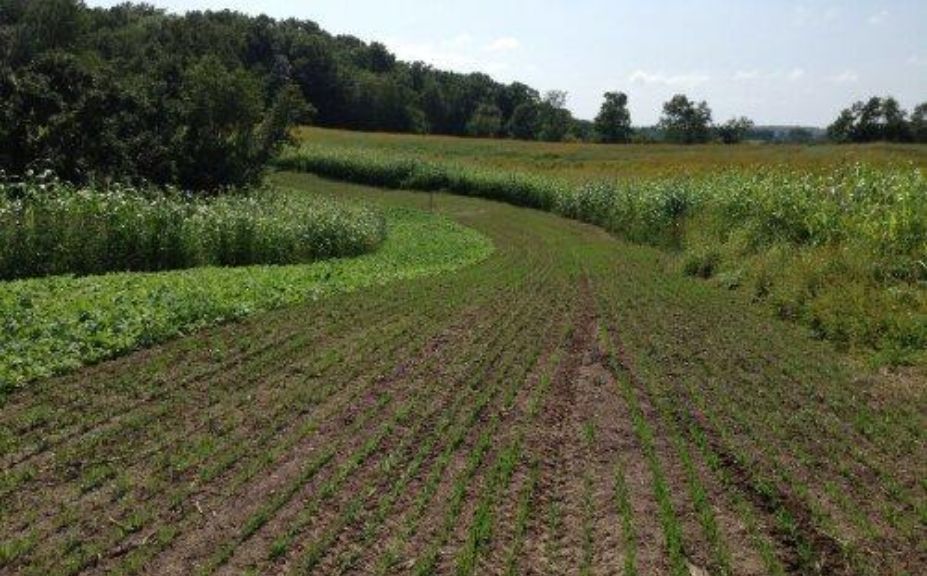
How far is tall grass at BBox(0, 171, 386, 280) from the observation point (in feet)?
57.2

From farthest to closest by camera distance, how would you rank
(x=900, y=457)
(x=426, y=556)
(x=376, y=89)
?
1. (x=376, y=89)
2. (x=900, y=457)
3. (x=426, y=556)

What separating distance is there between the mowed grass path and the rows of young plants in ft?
5.14

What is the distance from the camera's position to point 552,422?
866cm

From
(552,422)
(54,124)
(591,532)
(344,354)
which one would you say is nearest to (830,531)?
(591,532)


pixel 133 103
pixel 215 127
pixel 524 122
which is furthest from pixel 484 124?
pixel 133 103

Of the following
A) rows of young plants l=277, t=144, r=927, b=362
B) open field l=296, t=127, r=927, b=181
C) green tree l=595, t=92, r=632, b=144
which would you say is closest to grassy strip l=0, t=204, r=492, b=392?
rows of young plants l=277, t=144, r=927, b=362

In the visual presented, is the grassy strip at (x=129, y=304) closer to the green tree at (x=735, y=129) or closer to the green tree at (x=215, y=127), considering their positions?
the green tree at (x=215, y=127)

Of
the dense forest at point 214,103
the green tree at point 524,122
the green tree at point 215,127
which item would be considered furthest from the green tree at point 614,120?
the green tree at point 215,127

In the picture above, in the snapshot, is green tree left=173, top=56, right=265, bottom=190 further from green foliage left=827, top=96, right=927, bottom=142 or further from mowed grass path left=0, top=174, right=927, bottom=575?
green foliage left=827, top=96, right=927, bottom=142

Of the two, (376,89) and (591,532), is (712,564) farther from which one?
(376,89)

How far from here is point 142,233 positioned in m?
19.3

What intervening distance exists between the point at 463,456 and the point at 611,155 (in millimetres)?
60106

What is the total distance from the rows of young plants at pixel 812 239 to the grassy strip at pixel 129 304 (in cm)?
811

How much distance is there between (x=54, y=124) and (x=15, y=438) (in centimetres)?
2533
